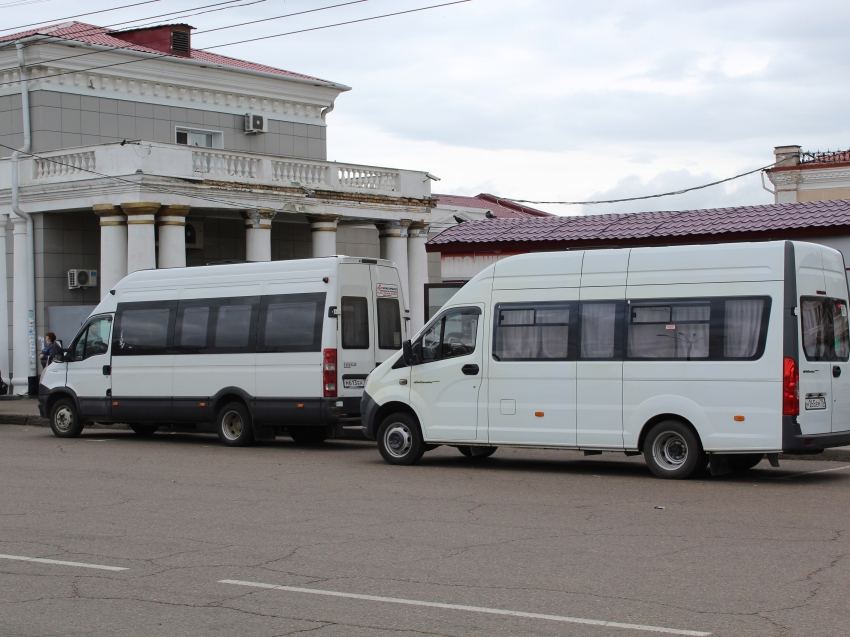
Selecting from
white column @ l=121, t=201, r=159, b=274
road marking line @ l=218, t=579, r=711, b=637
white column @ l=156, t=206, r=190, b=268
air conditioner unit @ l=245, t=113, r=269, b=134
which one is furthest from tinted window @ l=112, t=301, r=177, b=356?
air conditioner unit @ l=245, t=113, r=269, b=134

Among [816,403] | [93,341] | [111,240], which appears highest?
[111,240]

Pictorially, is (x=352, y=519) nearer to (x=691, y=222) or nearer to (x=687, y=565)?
(x=687, y=565)

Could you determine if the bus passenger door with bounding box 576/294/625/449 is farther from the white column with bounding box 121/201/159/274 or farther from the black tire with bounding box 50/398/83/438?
the white column with bounding box 121/201/159/274

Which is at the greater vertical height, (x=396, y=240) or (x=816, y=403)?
(x=396, y=240)

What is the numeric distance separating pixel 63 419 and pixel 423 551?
1343 cm

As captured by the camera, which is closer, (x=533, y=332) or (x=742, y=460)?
(x=742, y=460)

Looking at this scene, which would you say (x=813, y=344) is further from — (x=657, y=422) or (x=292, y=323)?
(x=292, y=323)

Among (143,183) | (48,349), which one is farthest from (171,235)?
(48,349)

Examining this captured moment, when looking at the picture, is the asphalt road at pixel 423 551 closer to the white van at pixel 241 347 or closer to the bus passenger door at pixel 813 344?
the bus passenger door at pixel 813 344

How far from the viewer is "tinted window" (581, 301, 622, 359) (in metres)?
13.3

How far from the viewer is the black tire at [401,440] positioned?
1473cm

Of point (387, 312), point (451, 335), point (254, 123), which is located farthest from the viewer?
point (254, 123)

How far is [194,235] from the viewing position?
29.9m

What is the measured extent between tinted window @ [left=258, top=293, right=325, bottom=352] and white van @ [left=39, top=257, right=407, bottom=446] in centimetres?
1
